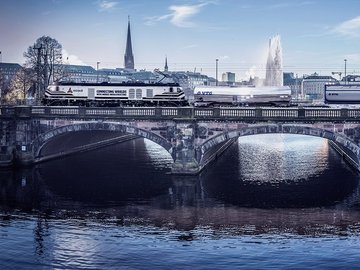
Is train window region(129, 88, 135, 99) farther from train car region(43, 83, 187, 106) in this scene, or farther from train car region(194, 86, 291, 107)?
train car region(194, 86, 291, 107)

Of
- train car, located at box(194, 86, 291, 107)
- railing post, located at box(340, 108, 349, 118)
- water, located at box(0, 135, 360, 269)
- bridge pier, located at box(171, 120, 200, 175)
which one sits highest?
train car, located at box(194, 86, 291, 107)

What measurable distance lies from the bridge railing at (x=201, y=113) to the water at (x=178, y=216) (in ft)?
23.2

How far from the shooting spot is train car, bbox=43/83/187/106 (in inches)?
2729

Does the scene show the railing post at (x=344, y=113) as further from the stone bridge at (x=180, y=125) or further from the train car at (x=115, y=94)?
the train car at (x=115, y=94)

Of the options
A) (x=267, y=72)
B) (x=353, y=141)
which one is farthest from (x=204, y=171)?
(x=267, y=72)

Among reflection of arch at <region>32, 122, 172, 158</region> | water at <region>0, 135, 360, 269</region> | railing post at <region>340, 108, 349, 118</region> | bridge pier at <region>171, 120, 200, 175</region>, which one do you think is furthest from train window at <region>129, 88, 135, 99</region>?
railing post at <region>340, 108, 349, 118</region>

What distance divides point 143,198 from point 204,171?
15.0 m

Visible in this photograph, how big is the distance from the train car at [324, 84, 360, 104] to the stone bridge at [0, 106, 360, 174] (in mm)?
12378

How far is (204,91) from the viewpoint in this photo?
7000cm

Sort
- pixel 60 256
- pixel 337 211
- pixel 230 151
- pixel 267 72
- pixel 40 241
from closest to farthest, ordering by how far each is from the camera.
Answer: pixel 60 256 → pixel 40 241 → pixel 337 211 → pixel 230 151 → pixel 267 72

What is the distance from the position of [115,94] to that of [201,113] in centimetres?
1798

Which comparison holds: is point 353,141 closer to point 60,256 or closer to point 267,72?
point 60,256

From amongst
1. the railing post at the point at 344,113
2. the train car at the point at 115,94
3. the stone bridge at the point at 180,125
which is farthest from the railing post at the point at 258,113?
the train car at the point at 115,94

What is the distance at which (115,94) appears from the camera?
70938mm
